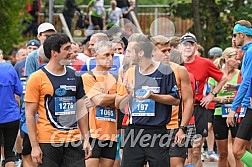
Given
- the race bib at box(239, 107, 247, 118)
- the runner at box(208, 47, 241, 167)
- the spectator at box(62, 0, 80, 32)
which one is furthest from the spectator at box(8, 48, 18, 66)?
the race bib at box(239, 107, 247, 118)

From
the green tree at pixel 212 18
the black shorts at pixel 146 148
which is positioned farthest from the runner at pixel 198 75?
the green tree at pixel 212 18

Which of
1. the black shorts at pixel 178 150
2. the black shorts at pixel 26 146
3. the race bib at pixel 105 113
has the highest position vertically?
the race bib at pixel 105 113

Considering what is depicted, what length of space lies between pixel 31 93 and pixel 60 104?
0.35m

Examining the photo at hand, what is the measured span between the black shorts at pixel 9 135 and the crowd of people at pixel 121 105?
2 cm

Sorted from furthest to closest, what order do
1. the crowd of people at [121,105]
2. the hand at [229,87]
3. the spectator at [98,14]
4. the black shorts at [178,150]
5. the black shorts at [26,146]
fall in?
the spectator at [98,14] → the hand at [229,87] → the black shorts at [26,146] → the black shorts at [178,150] → the crowd of people at [121,105]

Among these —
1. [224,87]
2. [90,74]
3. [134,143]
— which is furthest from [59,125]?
[224,87]

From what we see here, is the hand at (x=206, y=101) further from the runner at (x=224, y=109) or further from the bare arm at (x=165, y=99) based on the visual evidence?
the bare arm at (x=165, y=99)

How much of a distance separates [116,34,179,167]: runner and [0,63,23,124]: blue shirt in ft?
9.24

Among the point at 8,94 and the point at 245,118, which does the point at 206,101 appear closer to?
the point at 245,118

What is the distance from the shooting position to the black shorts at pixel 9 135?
11.9m

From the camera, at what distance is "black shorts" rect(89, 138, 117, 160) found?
10.5m

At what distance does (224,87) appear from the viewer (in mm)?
13633

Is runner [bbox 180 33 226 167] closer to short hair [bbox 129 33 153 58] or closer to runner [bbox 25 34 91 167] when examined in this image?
short hair [bbox 129 33 153 58]

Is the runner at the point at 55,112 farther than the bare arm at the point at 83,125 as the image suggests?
No
